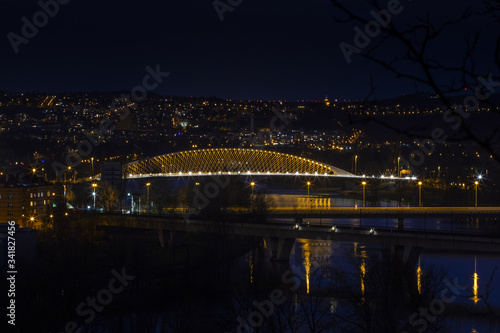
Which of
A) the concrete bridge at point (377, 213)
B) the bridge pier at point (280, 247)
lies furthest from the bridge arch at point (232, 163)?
the bridge pier at point (280, 247)

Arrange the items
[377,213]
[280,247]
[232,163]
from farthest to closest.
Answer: [232,163] < [377,213] < [280,247]

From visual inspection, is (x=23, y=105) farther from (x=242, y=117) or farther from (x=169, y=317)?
(x=169, y=317)

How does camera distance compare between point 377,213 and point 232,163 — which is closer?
point 377,213

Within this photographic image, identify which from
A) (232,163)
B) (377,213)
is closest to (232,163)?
(232,163)

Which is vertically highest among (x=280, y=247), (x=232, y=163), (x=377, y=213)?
(x=232, y=163)

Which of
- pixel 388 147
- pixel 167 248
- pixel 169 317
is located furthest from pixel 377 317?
pixel 388 147

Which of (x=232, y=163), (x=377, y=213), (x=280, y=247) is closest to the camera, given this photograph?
(x=280, y=247)

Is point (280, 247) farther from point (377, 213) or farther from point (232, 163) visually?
point (232, 163)

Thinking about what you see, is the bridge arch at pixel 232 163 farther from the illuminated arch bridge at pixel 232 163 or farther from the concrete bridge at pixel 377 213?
the concrete bridge at pixel 377 213
